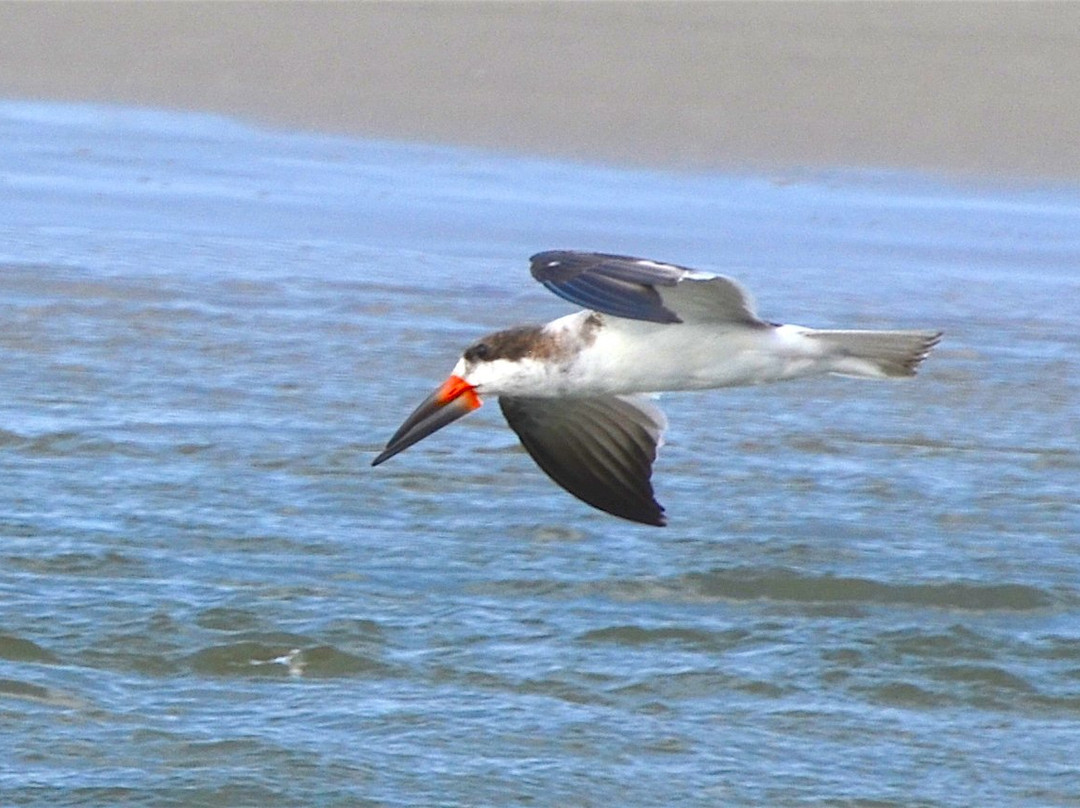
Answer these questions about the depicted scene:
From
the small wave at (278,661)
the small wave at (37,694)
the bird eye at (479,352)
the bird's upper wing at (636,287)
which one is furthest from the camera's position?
the small wave at (278,661)

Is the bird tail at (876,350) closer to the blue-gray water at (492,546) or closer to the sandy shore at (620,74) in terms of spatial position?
the blue-gray water at (492,546)

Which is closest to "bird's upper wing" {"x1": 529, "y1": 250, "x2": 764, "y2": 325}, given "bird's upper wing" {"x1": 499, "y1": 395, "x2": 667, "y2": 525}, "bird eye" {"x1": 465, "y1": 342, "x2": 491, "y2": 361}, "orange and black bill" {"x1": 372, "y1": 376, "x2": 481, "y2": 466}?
"bird eye" {"x1": 465, "y1": 342, "x2": 491, "y2": 361}

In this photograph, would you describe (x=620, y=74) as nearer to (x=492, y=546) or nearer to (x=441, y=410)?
(x=492, y=546)

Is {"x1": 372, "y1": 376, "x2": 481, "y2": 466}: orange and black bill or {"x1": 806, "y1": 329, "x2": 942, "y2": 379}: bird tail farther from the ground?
{"x1": 806, "y1": 329, "x2": 942, "y2": 379}: bird tail

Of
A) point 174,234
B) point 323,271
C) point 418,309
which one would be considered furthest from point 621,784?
point 174,234

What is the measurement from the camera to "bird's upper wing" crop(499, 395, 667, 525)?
18.5ft

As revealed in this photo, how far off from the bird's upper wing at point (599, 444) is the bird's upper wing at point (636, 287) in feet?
2.26

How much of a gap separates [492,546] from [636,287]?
212cm

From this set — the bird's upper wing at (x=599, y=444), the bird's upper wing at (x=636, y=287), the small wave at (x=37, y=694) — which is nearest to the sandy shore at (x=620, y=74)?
the bird's upper wing at (x=599, y=444)

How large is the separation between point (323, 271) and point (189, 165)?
8.20ft

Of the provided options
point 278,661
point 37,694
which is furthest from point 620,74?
point 37,694

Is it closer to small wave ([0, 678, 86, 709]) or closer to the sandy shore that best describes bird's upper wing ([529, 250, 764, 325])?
small wave ([0, 678, 86, 709])

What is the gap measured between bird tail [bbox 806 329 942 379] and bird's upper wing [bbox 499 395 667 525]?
0.68 meters

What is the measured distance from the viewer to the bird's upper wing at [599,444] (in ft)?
18.5
